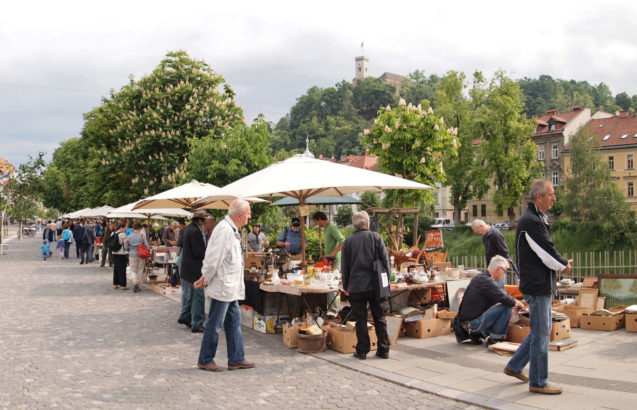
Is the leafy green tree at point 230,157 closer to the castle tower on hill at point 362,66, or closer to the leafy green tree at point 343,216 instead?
the leafy green tree at point 343,216

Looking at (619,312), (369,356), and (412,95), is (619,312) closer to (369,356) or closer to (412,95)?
(369,356)

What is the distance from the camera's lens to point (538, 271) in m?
5.57

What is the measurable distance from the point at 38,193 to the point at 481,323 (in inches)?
1724

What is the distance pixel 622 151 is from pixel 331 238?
2229 inches

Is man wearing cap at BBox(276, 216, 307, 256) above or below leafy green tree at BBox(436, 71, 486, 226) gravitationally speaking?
below

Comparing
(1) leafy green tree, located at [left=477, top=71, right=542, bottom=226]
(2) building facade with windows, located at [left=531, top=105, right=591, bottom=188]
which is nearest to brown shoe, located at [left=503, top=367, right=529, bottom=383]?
(1) leafy green tree, located at [left=477, top=71, right=542, bottom=226]

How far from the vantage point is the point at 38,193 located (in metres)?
45.0

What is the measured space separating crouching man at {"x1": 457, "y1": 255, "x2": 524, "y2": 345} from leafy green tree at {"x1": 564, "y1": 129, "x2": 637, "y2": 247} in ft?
123

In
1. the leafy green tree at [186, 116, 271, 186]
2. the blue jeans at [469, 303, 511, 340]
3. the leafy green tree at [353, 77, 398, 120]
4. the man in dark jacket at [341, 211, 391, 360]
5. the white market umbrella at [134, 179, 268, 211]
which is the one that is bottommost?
the blue jeans at [469, 303, 511, 340]

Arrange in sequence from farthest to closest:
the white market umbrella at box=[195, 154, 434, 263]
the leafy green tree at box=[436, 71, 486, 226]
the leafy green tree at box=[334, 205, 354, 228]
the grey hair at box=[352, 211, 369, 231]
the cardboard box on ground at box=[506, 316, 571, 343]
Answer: the leafy green tree at box=[334, 205, 354, 228]
the leafy green tree at box=[436, 71, 486, 226]
the white market umbrella at box=[195, 154, 434, 263]
the cardboard box on ground at box=[506, 316, 571, 343]
the grey hair at box=[352, 211, 369, 231]

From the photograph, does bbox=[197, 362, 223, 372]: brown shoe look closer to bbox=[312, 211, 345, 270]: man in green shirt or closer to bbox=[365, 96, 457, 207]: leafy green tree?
bbox=[312, 211, 345, 270]: man in green shirt

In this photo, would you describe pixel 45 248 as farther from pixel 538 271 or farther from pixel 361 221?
pixel 538 271

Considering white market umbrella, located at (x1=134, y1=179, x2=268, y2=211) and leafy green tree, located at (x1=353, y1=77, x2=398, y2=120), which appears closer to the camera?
white market umbrella, located at (x1=134, y1=179, x2=268, y2=211)

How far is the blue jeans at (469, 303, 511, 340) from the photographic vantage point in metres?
8.08
